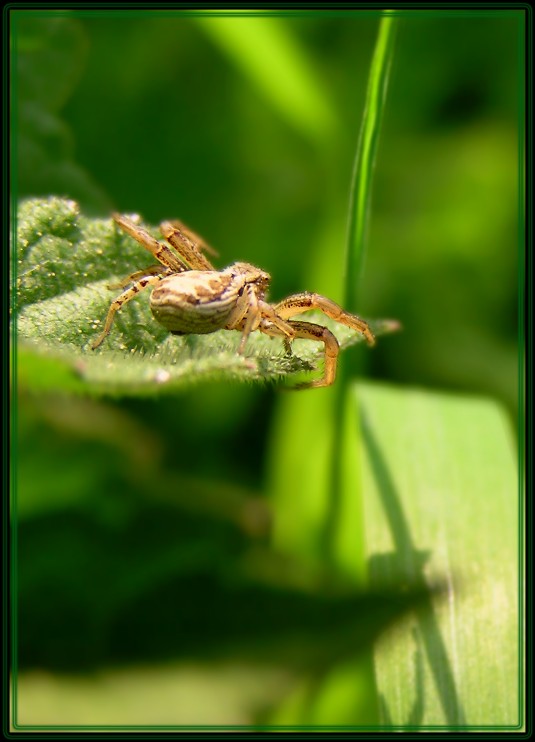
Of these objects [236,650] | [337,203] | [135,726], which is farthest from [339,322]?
[337,203]

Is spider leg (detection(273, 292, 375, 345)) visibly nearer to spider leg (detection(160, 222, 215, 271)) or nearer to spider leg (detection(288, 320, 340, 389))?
spider leg (detection(288, 320, 340, 389))

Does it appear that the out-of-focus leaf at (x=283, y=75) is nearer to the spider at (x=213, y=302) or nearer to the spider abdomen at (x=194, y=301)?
the spider at (x=213, y=302)

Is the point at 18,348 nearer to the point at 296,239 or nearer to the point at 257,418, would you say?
the point at 257,418

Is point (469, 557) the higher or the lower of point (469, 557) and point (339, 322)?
the lower

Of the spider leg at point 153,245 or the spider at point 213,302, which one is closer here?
the spider at point 213,302

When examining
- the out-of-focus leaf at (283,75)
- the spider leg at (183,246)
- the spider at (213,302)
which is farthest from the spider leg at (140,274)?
the out-of-focus leaf at (283,75)

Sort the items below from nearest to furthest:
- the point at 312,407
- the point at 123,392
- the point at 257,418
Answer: the point at 123,392 < the point at 312,407 < the point at 257,418

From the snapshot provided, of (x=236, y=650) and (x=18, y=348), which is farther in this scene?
(x=236, y=650)
